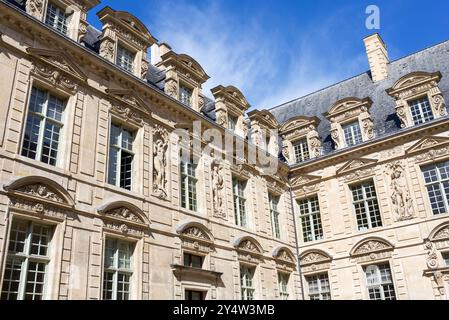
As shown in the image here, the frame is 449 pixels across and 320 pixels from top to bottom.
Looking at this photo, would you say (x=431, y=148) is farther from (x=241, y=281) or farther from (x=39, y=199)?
(x=39, y=199)

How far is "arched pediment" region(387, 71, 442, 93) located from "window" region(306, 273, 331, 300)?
7350mm

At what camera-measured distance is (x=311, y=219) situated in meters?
17.2

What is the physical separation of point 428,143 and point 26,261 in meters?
12.9

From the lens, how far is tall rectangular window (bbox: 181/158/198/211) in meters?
12.8

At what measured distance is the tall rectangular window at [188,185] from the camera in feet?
42.1

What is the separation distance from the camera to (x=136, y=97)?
12.2 m

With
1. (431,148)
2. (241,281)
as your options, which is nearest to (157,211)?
(241,281)

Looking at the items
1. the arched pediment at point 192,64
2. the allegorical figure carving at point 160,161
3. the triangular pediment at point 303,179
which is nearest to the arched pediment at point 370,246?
the triangular pediment at point 303,179

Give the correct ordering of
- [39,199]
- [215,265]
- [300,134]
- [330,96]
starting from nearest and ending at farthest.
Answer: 1. [39,199]
2. [215,265]
3. [300,134]
4. [330,96]

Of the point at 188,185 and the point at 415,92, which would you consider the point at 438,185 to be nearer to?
the point at 415,92

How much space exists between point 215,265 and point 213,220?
1.32 m

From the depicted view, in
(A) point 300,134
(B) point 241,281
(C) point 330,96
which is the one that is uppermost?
(C) point 330,96

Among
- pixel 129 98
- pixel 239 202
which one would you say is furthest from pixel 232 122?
pixel 129 98

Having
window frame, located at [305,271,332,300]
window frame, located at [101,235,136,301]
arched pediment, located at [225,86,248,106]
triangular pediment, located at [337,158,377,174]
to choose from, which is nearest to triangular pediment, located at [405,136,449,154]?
triangular pediment, located at [337,158,377,174]
